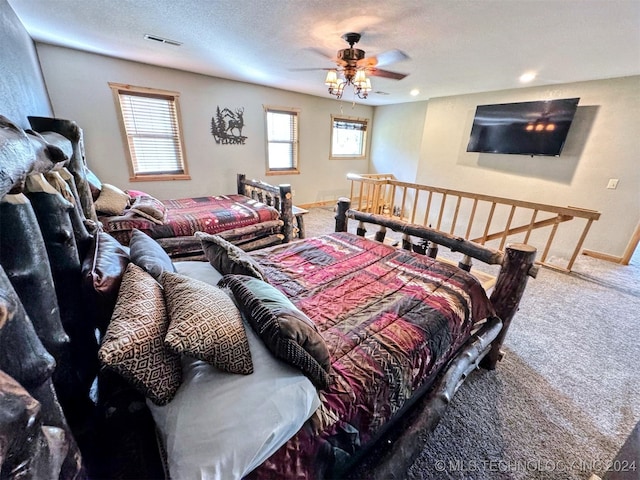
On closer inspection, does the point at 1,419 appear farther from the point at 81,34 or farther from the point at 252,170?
the point at 252,170

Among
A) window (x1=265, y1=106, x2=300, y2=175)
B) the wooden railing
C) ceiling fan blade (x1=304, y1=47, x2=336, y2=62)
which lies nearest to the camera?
ceiling fan blade (x1=304, y1=47, x2=336, y2=62)

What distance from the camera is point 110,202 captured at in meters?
2.44

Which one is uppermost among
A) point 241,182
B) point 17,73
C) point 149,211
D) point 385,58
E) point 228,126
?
point 385,58

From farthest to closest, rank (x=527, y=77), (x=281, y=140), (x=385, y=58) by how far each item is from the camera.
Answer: (x=281, y=140) < (x=527, y=77) < (x=385, y=58)

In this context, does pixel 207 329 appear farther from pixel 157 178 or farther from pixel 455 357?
pixel 157 178

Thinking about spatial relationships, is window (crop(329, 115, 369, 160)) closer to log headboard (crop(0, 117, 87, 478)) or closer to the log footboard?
the log footboard

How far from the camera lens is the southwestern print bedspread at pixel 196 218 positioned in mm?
2443

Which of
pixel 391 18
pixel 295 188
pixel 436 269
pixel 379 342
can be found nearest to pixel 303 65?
pixel 391 18

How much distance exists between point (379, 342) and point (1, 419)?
1.11 m

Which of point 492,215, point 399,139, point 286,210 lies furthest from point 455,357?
point 399,139

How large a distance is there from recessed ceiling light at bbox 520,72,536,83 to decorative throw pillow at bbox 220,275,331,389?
4313 millimetres

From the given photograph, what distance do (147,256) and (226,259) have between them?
1.14ft

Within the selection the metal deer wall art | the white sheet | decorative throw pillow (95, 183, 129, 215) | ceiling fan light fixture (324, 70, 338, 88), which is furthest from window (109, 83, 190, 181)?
the white sheet

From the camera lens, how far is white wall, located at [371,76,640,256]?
344 cm
